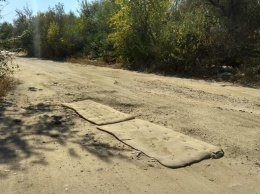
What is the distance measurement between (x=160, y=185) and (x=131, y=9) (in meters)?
14.0

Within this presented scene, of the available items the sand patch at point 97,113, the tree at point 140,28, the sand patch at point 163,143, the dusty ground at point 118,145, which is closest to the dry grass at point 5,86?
the dusty ground at point 118,145

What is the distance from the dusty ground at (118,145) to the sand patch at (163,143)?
13 centimetres

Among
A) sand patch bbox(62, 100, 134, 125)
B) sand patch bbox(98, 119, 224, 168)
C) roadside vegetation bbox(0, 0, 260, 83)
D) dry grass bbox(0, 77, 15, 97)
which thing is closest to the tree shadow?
sand patch bbox(62, 100, 134, 125)

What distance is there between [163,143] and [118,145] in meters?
0.65

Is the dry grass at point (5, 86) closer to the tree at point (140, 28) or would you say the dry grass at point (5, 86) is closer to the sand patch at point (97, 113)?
the sand patch at point (97, 113)

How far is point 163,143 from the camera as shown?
199 inches

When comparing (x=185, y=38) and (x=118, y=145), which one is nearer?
(x=118, y=145)

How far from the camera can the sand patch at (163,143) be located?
4.55 m

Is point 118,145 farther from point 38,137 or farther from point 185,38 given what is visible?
point 185,38

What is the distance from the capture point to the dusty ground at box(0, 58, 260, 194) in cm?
392

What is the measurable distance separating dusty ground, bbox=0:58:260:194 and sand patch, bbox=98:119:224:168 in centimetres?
13

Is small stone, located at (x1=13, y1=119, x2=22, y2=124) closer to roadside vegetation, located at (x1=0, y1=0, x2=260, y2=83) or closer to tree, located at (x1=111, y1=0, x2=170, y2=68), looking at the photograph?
roadside vegetation, located at (x1=0, y1=0, x2=260, y2=83)

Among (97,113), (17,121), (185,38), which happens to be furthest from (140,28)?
(17,121)

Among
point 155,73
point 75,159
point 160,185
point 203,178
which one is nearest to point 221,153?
point 203,178
